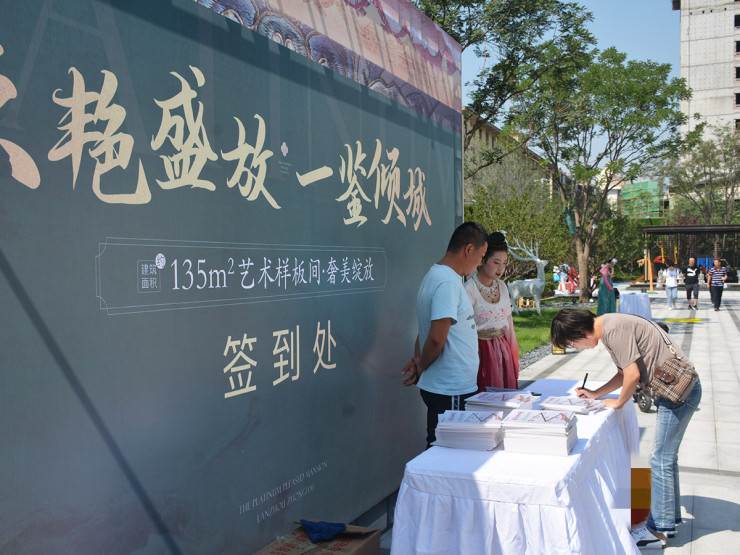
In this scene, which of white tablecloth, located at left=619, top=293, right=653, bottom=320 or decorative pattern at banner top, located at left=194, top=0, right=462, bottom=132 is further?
white tablecloth, located at left=619, top=293, right=653, bottom=320

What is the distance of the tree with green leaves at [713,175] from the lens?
31.9 metres

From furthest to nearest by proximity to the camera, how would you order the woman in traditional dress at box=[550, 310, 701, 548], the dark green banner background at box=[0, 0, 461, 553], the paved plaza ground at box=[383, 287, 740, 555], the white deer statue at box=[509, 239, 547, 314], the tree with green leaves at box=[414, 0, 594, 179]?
the white deer statue at box=[509, 239, 547, 314] → the tree with green leaves at box=[414, 0, 594, 179] → the paved plaza ground at box=[383, 287, 740, 555] → the woman in traditional dress at box=[550, 310, 701, 548] → the dark green banner background at box=[0, 0, 461, 553]

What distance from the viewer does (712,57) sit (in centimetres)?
4756

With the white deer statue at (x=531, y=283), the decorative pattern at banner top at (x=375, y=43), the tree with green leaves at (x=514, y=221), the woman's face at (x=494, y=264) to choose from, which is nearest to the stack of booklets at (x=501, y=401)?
the woman's face at (x=494, y=264)

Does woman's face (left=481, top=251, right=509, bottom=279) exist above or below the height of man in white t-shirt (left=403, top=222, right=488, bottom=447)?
above

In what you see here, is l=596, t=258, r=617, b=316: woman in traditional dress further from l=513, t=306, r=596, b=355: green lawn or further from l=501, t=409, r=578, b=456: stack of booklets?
l=501, t=409, r=578, b=456: stack of booklets

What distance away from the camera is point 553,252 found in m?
18.8

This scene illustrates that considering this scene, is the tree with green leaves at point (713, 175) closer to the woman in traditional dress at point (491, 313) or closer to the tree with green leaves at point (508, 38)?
the tree with green leaves at point (508, 38)

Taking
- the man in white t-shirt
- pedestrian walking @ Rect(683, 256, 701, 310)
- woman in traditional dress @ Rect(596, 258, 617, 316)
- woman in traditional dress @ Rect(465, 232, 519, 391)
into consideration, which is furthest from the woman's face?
pedestrian walking @ Rect(683, 256, 701, 310)

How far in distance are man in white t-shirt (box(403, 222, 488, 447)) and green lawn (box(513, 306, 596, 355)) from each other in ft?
24.1

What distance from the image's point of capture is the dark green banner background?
66.8 inches

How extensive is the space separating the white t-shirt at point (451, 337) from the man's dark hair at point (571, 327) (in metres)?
0.46

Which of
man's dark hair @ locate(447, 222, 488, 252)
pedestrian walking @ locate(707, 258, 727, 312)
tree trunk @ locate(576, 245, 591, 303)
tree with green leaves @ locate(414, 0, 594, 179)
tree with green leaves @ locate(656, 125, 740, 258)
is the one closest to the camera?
man's dark hair @ locate(447, 222, 488, 252)

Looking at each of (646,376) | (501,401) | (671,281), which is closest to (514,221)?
(671,281)
